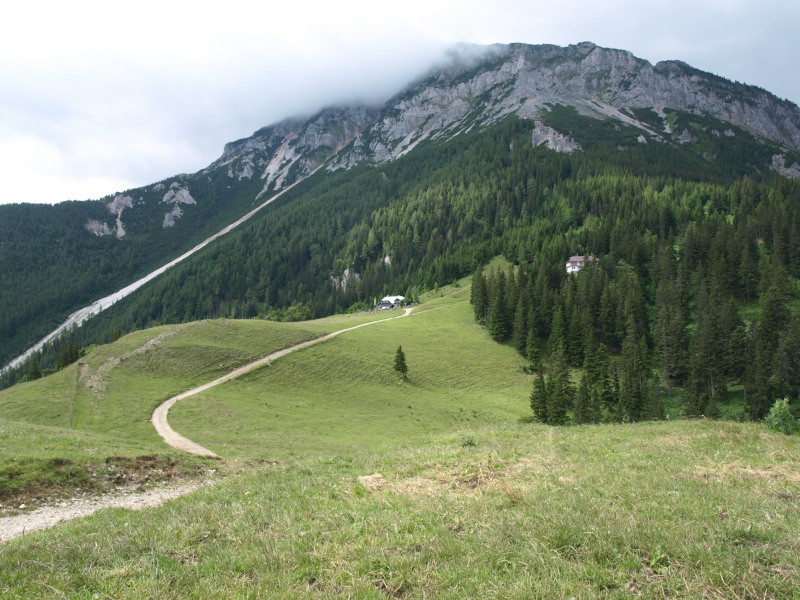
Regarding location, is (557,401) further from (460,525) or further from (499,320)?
(460,525)

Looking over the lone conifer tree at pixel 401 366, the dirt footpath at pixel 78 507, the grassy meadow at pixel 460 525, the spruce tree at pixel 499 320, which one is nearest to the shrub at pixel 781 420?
the grassy meadow at pixel 460 525

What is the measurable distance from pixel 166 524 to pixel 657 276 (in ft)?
387

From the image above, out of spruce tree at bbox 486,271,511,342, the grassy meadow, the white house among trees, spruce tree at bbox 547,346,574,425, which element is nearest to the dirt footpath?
the grassy meadow

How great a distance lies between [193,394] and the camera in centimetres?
4797

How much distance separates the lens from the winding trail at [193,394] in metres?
30.5

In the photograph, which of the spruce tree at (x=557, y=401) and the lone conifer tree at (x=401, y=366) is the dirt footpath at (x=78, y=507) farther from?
the lone conifer tree at (x=401, y=366)

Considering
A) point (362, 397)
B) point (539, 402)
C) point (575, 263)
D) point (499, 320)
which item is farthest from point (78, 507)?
point (575, 263)

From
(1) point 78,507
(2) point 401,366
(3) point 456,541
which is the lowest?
(2) point 401,366

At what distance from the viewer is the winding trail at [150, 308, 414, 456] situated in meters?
30.5

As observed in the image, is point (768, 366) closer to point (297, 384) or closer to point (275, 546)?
point (297, 384)

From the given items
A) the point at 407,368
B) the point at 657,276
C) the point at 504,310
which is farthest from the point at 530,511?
the point at 657,276

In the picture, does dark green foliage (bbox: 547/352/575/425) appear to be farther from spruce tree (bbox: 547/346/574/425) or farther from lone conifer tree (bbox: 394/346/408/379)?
lone conifer tree (bbox: 394/346/408/379)

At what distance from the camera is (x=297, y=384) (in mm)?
57531

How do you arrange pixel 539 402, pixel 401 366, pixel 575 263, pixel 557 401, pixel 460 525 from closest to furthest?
pixel 460 525 < pixel 557 401 < pixel 539 402 < pixel 401 366 < pixel 575 263
